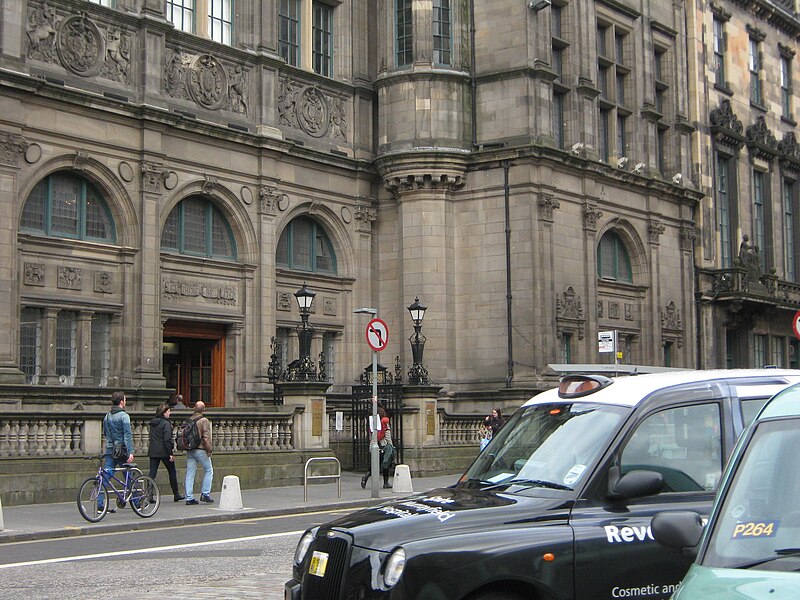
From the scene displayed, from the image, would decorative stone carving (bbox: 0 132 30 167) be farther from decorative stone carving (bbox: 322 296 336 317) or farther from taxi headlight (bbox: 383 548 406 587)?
taxi headlight (bbox: 383 548 406 587)

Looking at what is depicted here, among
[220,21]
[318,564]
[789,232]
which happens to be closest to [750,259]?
[789,232]

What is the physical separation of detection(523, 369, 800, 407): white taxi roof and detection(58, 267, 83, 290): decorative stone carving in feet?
66.6

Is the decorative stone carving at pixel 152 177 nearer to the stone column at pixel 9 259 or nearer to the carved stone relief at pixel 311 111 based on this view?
the stone column at pixel 9 259

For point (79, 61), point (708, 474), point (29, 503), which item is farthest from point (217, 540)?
point (79, 61)

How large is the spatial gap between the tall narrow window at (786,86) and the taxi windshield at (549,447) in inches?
1875

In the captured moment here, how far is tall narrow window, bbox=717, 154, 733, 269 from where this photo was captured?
46531mm

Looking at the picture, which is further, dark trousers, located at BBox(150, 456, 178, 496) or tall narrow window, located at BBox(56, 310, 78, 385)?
tall narrow window, located at BBox(56, 310, 78, 385)

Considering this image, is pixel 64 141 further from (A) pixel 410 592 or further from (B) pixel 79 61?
(A) pixel 410 592

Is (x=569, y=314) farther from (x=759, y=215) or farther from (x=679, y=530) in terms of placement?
(x=679, y=530)

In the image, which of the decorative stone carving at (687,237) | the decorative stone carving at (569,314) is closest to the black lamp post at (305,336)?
the decorative stone carving at (569,314)

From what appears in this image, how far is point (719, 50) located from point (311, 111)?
828 inches

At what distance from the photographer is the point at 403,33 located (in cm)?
3538

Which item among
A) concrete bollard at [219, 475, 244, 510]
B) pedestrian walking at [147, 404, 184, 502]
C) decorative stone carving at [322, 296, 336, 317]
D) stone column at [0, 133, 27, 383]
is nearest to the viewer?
concrete bollard at [219, 475, 244, 510]

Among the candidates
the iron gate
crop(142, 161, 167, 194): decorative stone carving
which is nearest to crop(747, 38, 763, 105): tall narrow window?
the iron gate
